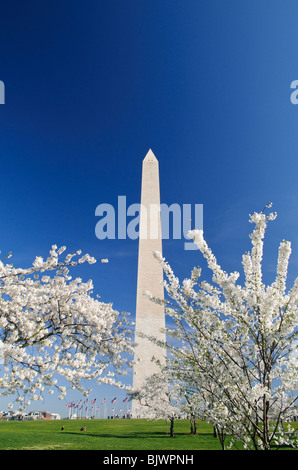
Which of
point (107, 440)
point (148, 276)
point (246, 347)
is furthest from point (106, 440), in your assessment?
point (246, 347)

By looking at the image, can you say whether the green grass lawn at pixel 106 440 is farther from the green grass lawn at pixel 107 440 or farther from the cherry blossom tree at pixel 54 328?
the cherry blossom tree at pixel 54 328

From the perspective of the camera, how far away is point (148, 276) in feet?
82.7

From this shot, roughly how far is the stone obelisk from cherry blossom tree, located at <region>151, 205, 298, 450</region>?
18.6 m

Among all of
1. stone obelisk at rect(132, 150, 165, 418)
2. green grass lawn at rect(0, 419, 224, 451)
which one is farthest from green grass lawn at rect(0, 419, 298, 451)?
stone obelisk at rect(132, 150, 165, 418)

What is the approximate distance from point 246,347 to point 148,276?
2075 centimetres

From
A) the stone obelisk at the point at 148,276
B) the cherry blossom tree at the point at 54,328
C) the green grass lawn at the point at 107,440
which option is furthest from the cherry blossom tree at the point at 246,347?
the stone obelisk at the point at 148,276

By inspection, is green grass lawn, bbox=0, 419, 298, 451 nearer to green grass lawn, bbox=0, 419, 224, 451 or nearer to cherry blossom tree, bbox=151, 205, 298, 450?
green grass lawn, bbox=0, 419, 224, 451

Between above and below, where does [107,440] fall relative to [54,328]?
below

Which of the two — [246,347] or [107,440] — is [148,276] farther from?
[246,347]

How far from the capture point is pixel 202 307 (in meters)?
5.30

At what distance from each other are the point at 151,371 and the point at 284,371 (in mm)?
21137

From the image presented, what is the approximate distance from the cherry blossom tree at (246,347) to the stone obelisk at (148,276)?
61.0ft
